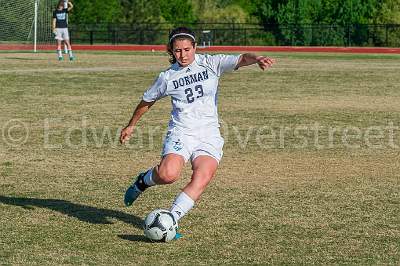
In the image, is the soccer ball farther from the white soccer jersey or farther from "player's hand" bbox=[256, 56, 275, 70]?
"player's hand" bbox=[256, 56, 275, 70]

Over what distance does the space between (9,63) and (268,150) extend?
20739mm

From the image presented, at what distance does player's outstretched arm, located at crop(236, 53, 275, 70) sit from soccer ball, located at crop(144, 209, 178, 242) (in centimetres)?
155

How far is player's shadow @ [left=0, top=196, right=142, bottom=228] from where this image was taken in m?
8.53

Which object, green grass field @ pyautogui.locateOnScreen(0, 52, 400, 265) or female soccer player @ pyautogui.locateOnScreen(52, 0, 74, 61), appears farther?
female soccer player @ pyautogui.locateOnScreen(52, 0, 74, 61)

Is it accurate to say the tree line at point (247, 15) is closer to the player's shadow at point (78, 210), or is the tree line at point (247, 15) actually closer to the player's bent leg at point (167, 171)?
the player's shadow at point (78, 210)

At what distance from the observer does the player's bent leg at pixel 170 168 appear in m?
7.79

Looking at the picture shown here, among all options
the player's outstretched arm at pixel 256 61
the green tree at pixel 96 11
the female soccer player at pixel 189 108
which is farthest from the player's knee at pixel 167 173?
the green tree at pixel 96 11

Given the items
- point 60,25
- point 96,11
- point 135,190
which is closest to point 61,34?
point 60,25

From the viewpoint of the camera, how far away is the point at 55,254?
7.22 meters

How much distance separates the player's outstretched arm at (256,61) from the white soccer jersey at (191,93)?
0.06 m

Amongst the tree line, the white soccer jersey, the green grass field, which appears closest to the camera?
the green grass field

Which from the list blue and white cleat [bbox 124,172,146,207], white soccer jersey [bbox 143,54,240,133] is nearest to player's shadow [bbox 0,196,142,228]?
blue and white cleat [bbox 124,172,146,207]

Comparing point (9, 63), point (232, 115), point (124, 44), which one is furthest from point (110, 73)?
point (124, 44)

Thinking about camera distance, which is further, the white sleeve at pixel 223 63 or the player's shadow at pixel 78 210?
the player's shadow at pixel 78 210
